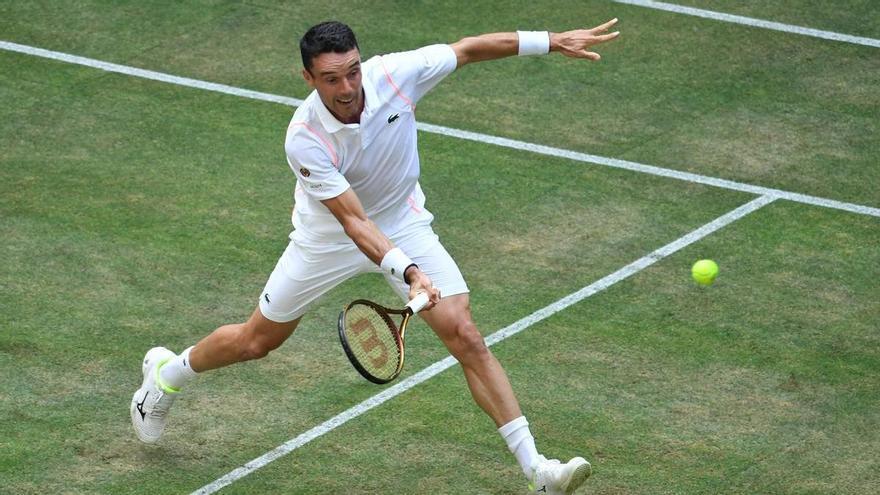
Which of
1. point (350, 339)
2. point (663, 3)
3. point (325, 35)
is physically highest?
point (325, 35)

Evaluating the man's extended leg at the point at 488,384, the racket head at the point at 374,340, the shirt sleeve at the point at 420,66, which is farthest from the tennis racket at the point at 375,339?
the shirt sleeve at the point at 420,66

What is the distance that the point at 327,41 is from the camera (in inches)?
313

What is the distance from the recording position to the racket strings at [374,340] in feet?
26.0

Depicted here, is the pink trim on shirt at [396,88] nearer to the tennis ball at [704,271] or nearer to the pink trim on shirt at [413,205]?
the pink trim on shirt at [413,205]

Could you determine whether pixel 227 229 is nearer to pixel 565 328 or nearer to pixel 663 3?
pixel 565 328

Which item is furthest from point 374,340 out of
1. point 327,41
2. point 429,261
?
point 327,41

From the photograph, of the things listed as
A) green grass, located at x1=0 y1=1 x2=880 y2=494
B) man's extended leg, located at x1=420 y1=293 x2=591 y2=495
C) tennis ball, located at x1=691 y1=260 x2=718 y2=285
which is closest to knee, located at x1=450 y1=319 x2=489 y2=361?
man's extended leg, located at x1=420 y1=293 x2=591 y2=495

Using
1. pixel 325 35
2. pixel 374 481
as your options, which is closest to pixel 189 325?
pixel 374 481

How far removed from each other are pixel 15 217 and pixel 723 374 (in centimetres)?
520

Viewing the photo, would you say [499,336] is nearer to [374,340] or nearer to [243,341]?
[243,341]

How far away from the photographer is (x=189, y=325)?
1042 cm

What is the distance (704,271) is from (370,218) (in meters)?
2.89

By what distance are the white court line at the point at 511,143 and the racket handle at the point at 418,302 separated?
522 centimetres

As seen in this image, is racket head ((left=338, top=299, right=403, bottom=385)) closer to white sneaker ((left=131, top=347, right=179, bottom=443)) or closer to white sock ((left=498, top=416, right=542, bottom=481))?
white sock ((left=498, top=416, right=542, bottom=481))
